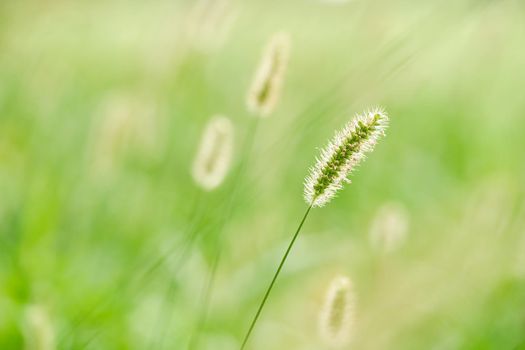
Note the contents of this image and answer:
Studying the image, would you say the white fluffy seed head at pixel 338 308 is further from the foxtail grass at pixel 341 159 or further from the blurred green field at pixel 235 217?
the blurred green field at pixel 235 217

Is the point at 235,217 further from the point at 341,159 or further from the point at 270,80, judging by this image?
the point at 341,159

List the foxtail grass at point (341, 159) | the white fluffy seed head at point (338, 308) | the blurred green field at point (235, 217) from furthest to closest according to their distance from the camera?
the blurred green field at point (235, 217) < the white fluffy seed head at point (338, 308) < the foxtail grass at point (341, 159)

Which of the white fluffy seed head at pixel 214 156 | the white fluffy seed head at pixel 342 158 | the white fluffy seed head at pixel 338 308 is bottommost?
the white fluffy seed head at pixel 338 308

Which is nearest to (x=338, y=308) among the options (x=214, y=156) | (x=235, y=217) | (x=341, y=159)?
(x=341, y=159)

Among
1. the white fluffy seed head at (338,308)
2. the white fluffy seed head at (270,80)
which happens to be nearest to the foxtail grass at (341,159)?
the white fluffy seed head at (338,308)

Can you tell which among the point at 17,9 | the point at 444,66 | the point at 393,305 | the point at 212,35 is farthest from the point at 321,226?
the point at 444,66

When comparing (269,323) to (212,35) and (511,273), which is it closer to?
(511,273)
